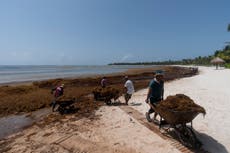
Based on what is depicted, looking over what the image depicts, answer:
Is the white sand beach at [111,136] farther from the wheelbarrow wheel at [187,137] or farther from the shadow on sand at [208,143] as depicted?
the wheelbarrow wheel at [187,137]

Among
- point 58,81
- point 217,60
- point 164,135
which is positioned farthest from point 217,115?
point 217,60

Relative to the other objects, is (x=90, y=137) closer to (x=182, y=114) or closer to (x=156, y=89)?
(x=156, y=89)

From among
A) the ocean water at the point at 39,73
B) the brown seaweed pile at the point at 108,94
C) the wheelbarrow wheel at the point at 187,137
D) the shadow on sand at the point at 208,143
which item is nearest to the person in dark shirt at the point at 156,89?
the shadow on sand at the point at 208,143

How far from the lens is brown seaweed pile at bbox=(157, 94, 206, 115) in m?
6.70

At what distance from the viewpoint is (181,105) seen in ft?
22.6

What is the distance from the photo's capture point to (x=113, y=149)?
677 centimetres

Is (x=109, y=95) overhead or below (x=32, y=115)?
overhead

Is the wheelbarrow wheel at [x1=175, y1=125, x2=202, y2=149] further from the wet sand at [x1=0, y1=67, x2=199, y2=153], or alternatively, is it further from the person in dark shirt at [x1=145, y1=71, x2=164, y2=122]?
the person in dark shirt at [x1=145, y1=71, x2=164, y2=122]

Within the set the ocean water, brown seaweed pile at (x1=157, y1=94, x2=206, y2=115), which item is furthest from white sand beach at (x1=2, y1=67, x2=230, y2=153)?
the ocean water

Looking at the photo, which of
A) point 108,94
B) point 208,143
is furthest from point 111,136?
point 108,94

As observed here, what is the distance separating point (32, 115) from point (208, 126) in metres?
9.73

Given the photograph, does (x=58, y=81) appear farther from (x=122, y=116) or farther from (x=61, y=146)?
(x=61, y=146)

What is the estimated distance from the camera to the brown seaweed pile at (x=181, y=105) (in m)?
6.70

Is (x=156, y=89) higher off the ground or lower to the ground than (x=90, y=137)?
higher
